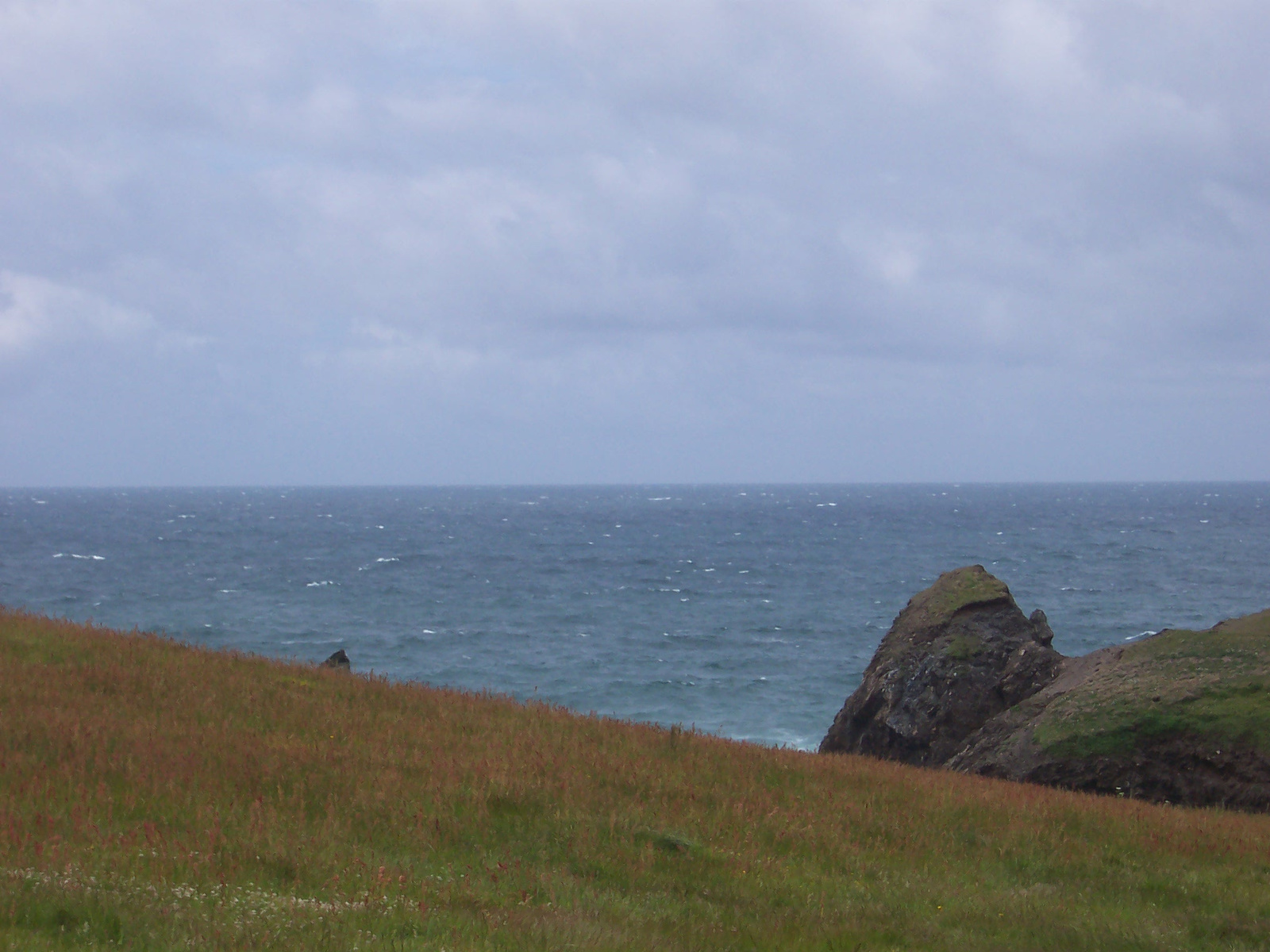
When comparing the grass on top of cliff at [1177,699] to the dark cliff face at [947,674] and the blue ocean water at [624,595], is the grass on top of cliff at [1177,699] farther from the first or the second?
the blue ocean water at [624,595]

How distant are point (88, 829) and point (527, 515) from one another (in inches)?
7360

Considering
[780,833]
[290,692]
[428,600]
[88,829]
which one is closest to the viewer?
[88,829]

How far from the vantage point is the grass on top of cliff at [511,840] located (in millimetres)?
6652

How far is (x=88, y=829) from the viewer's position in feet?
25.7

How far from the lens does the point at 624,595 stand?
6931 cm

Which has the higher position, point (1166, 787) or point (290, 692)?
point (290, 692)

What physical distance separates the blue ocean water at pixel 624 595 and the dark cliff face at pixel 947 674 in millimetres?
10782

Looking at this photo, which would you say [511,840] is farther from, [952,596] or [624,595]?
[624,595]

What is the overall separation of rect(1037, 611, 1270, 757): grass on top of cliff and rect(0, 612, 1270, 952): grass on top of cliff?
7.46ft

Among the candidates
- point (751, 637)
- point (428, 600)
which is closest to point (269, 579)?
point (428, 600)

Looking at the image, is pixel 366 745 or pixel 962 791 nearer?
pixel 366 745

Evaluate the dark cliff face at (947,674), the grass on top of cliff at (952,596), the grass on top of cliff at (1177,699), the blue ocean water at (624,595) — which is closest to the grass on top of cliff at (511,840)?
the grass on top of cliff at (1177,699)

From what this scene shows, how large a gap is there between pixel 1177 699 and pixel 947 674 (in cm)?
464

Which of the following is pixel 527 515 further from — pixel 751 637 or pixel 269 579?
pixel 751 637
